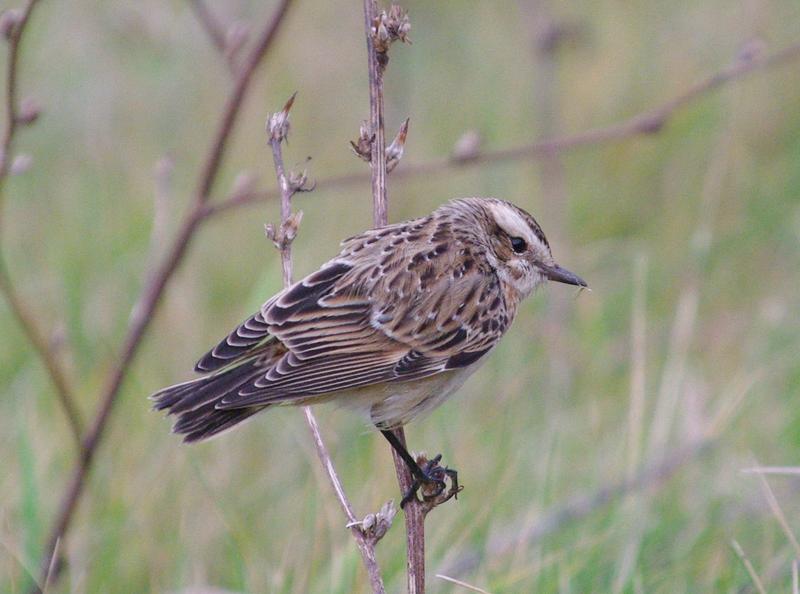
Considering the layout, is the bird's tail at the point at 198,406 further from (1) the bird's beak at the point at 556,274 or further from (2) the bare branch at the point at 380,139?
(1) the bird's beak at the point at 556,274

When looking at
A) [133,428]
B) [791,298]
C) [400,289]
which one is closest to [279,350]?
[400,289]

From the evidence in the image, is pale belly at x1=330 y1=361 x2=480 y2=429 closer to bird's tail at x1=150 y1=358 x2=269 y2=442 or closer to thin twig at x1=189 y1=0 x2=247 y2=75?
bird's tail at x1=150 y1=358 x2=269 y2=442

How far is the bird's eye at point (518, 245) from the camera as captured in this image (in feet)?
16.3

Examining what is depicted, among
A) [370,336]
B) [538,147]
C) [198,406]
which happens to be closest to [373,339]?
[370,336]

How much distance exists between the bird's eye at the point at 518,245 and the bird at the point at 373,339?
16 cm

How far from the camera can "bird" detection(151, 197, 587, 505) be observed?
13.3 ft

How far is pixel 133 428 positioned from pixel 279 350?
6.60 feet

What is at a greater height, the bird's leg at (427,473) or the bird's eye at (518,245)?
the bird's eye at (518,245)

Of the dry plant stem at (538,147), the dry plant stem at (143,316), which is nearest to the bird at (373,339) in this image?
the dry plant stem at (538,147)

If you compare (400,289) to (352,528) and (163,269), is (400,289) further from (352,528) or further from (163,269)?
(352,528)

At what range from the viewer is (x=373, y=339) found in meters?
4.40

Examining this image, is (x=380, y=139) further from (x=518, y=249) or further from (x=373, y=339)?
(x=518, y=249)

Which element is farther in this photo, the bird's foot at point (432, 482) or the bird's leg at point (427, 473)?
the bird's leg at point (427, 473)

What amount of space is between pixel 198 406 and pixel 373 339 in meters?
0.70
